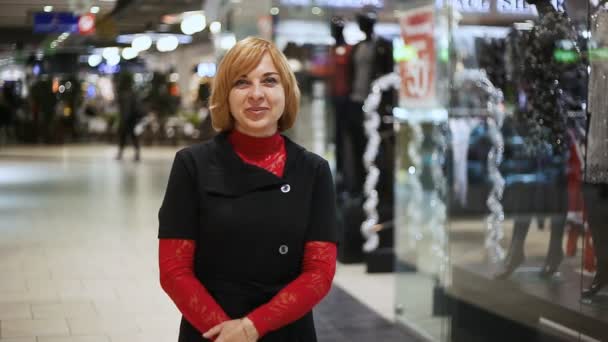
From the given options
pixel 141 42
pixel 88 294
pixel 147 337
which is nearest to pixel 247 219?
pixel 147 337

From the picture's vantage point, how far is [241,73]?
6.27 ft

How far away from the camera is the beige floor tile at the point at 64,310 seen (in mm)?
5090

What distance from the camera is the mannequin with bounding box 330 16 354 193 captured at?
7.80 metres

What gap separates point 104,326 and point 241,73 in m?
3.25

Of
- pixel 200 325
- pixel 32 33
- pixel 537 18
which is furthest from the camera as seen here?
pixel 32 33

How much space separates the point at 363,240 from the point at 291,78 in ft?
19.0

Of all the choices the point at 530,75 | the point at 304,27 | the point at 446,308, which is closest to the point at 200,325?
the point at 530,75

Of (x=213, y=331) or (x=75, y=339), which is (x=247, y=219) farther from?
(x=75, y=339)

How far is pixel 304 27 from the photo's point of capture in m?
8.09

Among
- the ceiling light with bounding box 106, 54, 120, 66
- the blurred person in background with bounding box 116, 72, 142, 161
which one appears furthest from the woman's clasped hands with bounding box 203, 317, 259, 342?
the ceiling light with bounding box 106, 54, 120, 66

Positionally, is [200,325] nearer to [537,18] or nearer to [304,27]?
[537,18]

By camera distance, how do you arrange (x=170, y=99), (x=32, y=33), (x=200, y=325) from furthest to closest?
(x=170, y=99), (x=32, y=33), (x=200, y=325)

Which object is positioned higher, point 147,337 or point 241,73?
point 241,73

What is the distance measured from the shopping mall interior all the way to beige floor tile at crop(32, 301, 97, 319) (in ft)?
0.06
